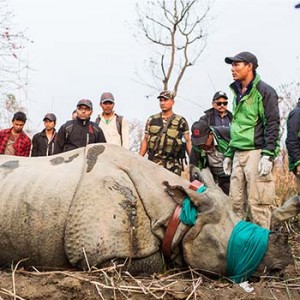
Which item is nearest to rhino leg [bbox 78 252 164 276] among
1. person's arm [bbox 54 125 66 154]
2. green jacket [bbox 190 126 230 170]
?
green jacket [bbox 190 126 230 170]

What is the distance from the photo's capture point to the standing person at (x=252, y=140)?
19.6 feet

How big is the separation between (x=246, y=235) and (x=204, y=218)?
1.13 feet

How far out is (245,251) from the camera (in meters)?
4.39

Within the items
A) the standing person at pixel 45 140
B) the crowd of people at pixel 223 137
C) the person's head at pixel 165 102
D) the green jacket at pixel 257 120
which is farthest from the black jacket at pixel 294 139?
the standing person at pixel 45 140

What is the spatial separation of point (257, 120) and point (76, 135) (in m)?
2.24

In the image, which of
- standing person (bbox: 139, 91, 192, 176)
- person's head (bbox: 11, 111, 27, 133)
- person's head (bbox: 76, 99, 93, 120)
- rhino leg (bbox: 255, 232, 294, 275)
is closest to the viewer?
rhino leg (bbox: 255, 232, 294, 275)

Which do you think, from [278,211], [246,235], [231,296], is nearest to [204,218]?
[246,235]

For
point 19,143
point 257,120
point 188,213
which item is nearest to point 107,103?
point 19,143

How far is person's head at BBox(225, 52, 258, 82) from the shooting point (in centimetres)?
616

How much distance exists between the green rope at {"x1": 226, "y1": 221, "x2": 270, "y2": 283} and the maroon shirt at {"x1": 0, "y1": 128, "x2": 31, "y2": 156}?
3.94 meters

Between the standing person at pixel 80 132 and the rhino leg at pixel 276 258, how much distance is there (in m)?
3.20

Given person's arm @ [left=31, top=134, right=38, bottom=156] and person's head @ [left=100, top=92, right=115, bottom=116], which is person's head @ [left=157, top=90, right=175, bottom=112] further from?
person's arm @ [left=31, top=134, right=38, bottom=156]

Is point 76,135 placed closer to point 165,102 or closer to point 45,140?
point 45,140

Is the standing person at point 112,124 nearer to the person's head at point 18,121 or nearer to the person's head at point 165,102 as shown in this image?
the person's head at point 165,102
